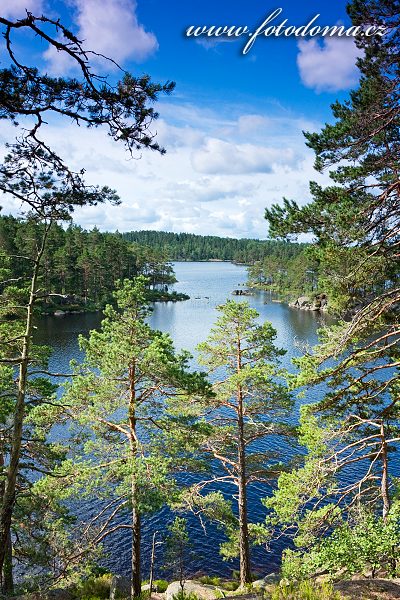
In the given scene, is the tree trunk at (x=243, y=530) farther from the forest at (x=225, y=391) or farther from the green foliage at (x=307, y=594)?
the green foliage at (x=307, y=594)

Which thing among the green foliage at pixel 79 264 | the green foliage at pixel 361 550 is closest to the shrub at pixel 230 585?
the green foliage at pixel 361 550

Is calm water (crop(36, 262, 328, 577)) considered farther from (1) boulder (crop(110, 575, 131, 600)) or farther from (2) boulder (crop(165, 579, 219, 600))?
(2) boulder (crop(165, 579, 219, 600))

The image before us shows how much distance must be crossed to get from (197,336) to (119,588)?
34842 mm

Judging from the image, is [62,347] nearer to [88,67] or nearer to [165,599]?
[165,599]

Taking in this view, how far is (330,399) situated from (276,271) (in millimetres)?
89756

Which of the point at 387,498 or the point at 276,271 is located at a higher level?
the point at 276,271

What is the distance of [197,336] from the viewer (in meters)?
47.0

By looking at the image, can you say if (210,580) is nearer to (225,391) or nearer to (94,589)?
(94,589)

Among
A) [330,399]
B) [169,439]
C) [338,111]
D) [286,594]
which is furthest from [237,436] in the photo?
[338,111]

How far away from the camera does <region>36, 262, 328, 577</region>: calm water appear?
16.5 meters

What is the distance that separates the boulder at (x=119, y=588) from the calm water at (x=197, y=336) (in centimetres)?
90

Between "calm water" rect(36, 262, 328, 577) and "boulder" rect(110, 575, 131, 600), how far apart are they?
90 centimetres

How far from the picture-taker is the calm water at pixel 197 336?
16.5 metres

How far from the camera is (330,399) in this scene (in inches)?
401
